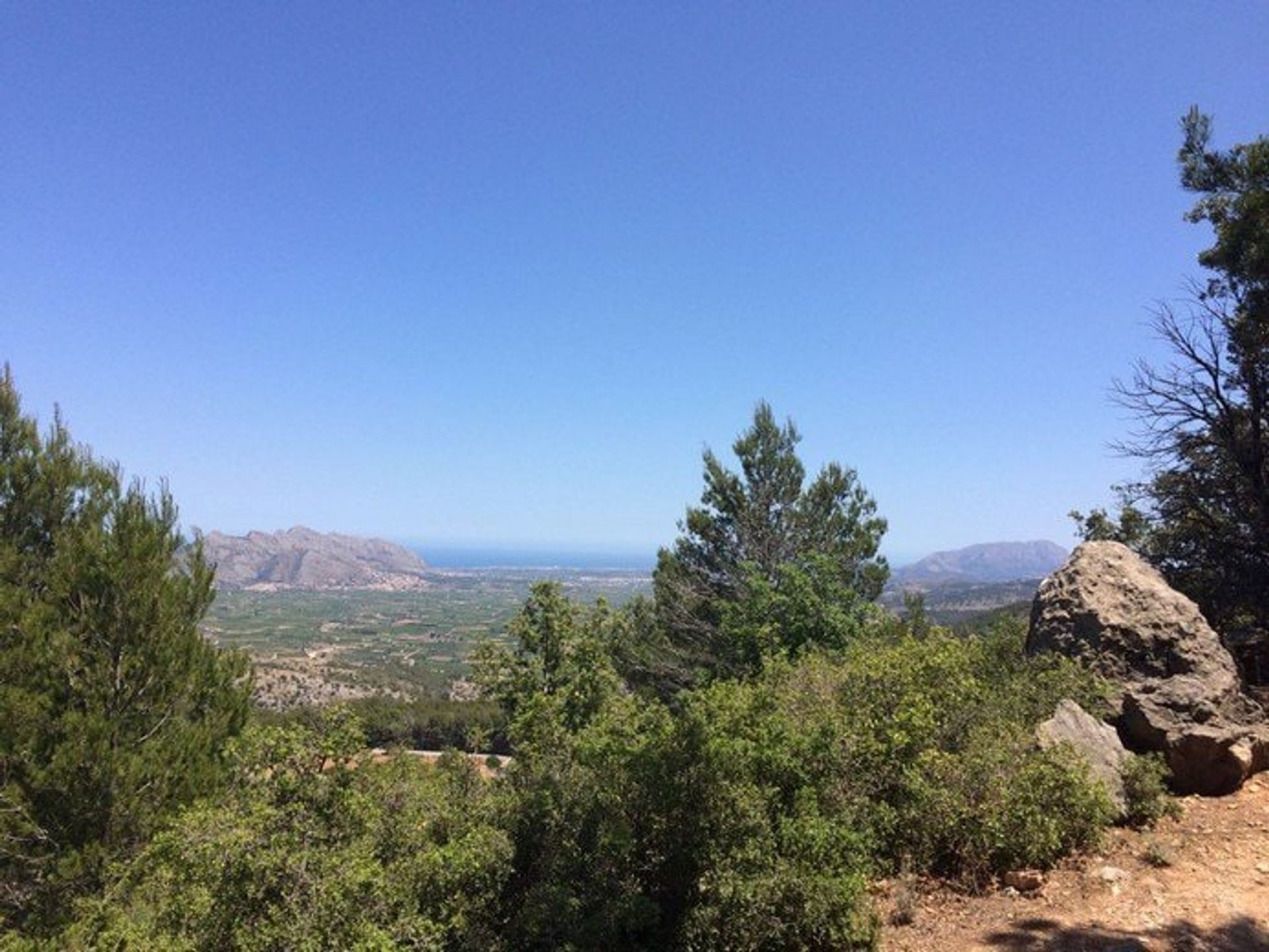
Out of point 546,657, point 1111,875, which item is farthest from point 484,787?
point 546,657

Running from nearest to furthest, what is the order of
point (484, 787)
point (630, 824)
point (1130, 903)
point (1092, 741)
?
point (1130, 903) < point (630, 824) < point (1092, 741) < point (484, 787)

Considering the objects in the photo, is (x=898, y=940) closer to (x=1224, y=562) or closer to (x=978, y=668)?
(x=978, y=668)

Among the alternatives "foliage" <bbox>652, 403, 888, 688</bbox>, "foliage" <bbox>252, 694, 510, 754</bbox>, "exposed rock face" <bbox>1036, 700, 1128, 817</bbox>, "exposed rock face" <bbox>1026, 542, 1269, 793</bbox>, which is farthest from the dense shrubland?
"foliage" <bbox>252, 694, 510, 754</bbox>

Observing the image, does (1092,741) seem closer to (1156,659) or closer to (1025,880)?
(1025,880)

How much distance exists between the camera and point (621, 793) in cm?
671

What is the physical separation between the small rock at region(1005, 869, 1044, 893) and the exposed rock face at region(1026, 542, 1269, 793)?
3045mm

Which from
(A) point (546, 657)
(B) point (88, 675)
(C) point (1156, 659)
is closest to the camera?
(C) point (1156, 659)

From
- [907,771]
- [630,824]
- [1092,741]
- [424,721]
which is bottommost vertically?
[424,721]

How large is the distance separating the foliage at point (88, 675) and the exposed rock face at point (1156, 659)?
43.6ft

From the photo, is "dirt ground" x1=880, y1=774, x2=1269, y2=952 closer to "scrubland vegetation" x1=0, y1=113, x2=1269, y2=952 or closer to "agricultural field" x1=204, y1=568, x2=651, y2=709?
"scrubland vegetation" x1=0, y1=113, x2=1269, y2=952

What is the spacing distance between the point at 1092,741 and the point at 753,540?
36.3 ft

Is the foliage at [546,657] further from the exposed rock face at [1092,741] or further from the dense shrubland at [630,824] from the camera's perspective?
the exposed rock face at [1092,741]

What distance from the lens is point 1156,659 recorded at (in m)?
8.98

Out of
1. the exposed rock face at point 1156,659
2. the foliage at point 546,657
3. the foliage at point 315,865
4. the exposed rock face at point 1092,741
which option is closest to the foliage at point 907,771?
the exposed rock face at point 1092,741
